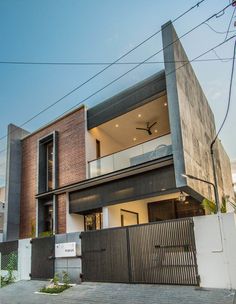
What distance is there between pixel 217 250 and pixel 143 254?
7.85 feet

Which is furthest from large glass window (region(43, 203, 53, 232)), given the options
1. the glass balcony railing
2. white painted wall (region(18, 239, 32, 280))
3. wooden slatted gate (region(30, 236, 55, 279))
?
the glass balcony railing

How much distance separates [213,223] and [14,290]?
8.06 meters

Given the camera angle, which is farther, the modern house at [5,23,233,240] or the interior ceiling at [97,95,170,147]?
the interior ceiling at [97,95,170,147]

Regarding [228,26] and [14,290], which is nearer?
[228,26]

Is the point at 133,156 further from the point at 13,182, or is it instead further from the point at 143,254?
the point at 13,182

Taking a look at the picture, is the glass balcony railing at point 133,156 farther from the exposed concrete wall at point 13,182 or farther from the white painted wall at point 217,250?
the exposed concrete wall at point 13,182

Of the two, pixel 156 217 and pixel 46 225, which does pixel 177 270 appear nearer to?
pixel 156 217

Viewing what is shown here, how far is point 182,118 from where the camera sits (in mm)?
11102

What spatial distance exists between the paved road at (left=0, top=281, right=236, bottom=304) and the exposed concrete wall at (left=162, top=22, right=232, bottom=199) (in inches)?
142

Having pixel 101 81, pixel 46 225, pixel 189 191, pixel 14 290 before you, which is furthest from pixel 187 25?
pixel 46 225

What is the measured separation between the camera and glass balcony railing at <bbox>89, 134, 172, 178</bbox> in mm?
12070

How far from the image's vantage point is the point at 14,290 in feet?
36.6

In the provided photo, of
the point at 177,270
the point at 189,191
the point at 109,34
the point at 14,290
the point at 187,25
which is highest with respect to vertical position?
the point at 109,34

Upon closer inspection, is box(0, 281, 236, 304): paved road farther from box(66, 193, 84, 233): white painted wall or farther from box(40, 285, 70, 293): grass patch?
box(66, 193, 84, 233): white painted wall
